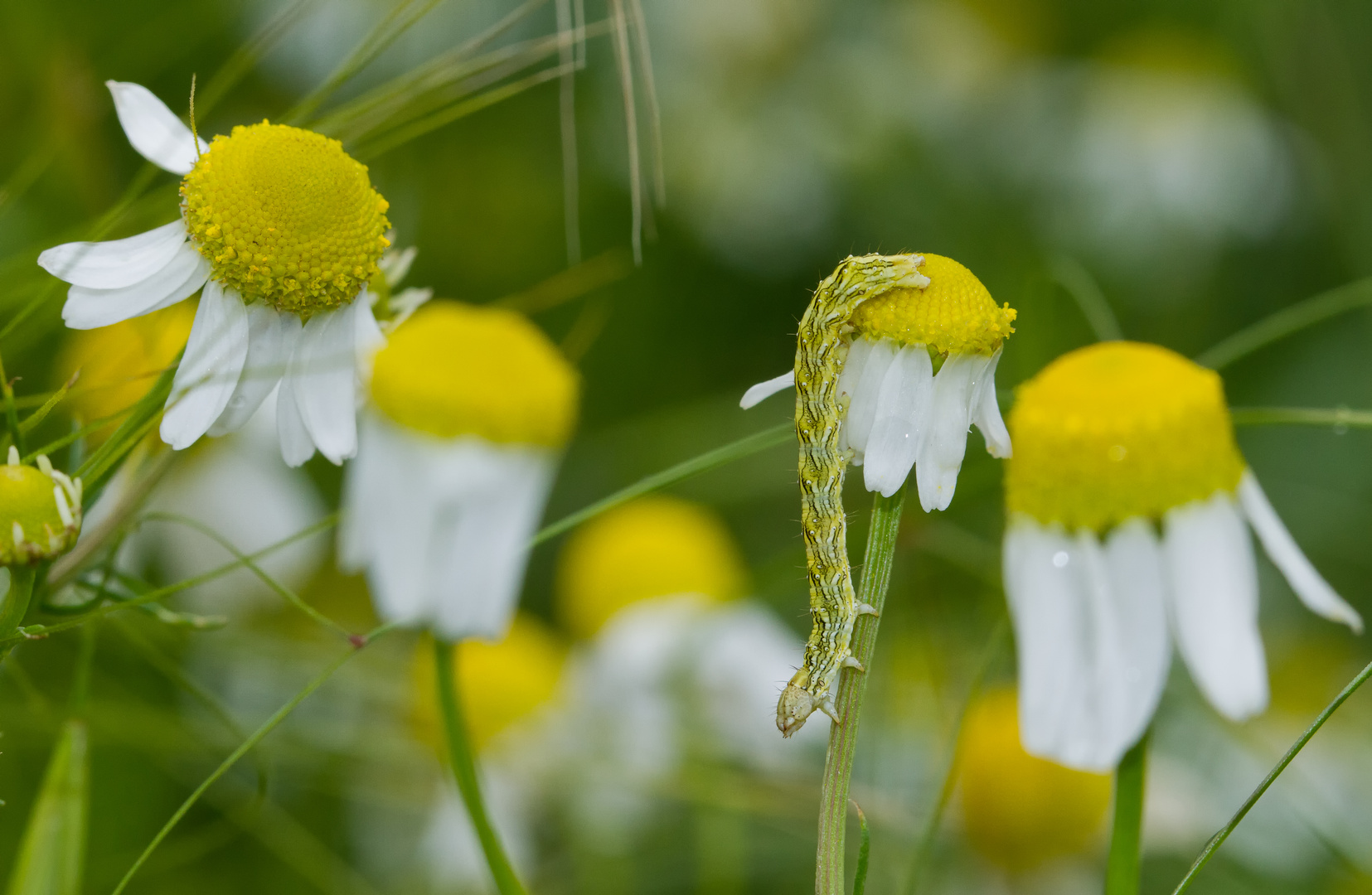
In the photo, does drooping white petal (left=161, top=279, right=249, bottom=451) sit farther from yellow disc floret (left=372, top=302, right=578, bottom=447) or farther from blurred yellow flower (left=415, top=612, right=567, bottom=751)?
blurred yellow flower (left=415, top=612, right=567, bottom=751)

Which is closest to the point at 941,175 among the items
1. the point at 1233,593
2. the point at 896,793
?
the point at 896,793

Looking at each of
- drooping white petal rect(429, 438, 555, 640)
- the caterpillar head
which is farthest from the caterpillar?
drooping white petal rect(429, 438, 555, 640)

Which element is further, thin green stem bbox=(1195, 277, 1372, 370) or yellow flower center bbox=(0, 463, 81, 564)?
thin green stem bbox=(1195, 277, 1372, 370)

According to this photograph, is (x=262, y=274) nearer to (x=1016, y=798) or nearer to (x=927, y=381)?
(x=927, y=381)

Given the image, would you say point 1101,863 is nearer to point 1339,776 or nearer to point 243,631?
point 1339,776

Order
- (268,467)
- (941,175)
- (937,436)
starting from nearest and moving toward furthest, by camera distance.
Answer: (937,436) < (268,467) < (941,175)

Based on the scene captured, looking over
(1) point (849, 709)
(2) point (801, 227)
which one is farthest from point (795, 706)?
(2) point (801, 227)
